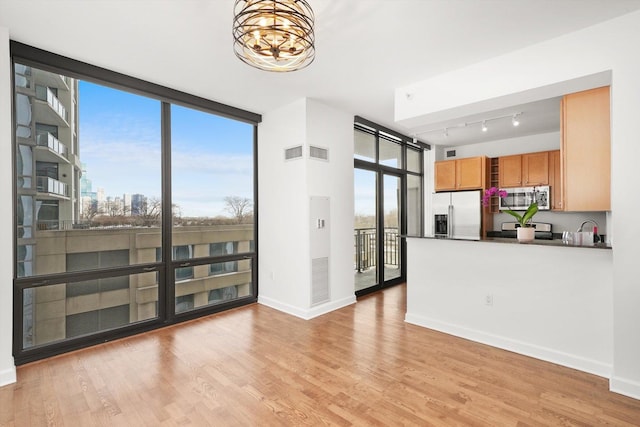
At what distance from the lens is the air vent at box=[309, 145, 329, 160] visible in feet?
14.2

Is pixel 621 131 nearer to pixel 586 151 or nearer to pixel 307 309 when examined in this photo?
pixel 586 151

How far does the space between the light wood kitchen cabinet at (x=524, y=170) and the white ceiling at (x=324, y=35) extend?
188cm

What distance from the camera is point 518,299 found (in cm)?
320

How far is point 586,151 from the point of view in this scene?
113 inches

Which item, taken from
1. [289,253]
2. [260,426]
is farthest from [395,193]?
[260,426]

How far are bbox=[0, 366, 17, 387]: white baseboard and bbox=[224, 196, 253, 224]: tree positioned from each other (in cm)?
270

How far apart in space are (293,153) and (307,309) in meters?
2.12

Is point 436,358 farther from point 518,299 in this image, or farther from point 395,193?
point 395,193

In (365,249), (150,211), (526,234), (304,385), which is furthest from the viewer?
(365,249)

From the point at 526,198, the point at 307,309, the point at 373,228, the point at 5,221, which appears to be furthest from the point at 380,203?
the point at 5,221

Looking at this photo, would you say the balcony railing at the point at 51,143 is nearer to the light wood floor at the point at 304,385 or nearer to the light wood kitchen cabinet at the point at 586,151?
the light wood floor at the point at 304,385

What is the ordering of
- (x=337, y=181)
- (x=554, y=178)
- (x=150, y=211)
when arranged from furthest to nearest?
(x=554, y=178)
(x=337, y=181)
(x=150, y=211)

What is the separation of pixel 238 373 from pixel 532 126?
558cm

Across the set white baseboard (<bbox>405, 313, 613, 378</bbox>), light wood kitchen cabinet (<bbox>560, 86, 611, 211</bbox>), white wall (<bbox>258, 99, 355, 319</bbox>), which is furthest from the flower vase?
white wall (<bbox>258, 99, 355, 319</bbox>)
